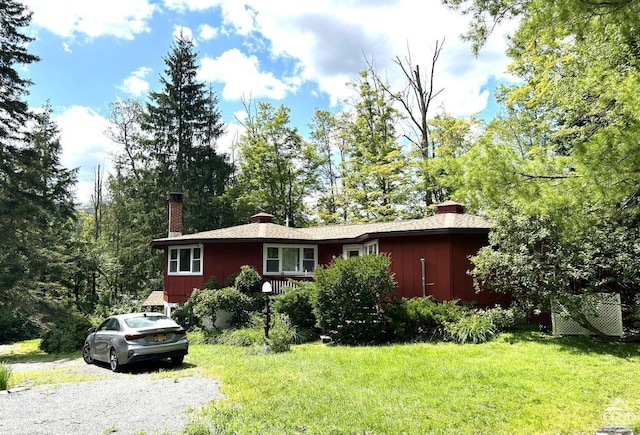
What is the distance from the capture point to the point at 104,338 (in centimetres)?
1024

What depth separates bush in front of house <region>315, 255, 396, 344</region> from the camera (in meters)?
11.5

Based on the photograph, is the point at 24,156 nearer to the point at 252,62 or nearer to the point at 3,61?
the point at 3,61

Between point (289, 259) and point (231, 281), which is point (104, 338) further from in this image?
point (289, 259)

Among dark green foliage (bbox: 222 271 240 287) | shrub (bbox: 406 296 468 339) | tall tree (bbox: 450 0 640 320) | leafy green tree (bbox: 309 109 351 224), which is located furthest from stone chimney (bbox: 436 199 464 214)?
leafy green tree (bbox: 309 109 351 224)

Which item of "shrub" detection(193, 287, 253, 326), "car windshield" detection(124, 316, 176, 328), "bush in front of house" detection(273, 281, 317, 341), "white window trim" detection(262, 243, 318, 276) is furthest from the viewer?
Result: "white window trim" detection(262, 243, 318, 276)

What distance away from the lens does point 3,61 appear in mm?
16266

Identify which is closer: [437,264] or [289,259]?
[437,264]

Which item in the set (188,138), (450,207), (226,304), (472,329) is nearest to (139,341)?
(226,304)

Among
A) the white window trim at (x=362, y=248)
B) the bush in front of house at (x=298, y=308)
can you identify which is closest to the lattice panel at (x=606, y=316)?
the white window trim at (x=362, y=248)

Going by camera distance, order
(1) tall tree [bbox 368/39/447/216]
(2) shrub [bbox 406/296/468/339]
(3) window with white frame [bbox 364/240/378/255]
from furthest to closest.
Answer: (1) tall tree [bbox 368/39/447/216], (3) window with white frame [bbox 364/240/378/255], (2) shrub [bbox 406/296/468/339]

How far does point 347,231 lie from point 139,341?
423 inches

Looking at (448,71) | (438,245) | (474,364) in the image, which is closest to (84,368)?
(474,364)

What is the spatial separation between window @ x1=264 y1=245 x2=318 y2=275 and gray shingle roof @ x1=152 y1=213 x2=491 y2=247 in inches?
23.8

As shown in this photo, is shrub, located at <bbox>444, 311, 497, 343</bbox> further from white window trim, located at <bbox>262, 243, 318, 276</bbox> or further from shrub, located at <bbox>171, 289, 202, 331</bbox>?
shrub, located at <bbox>171, 289, 202, 331</bbox>
